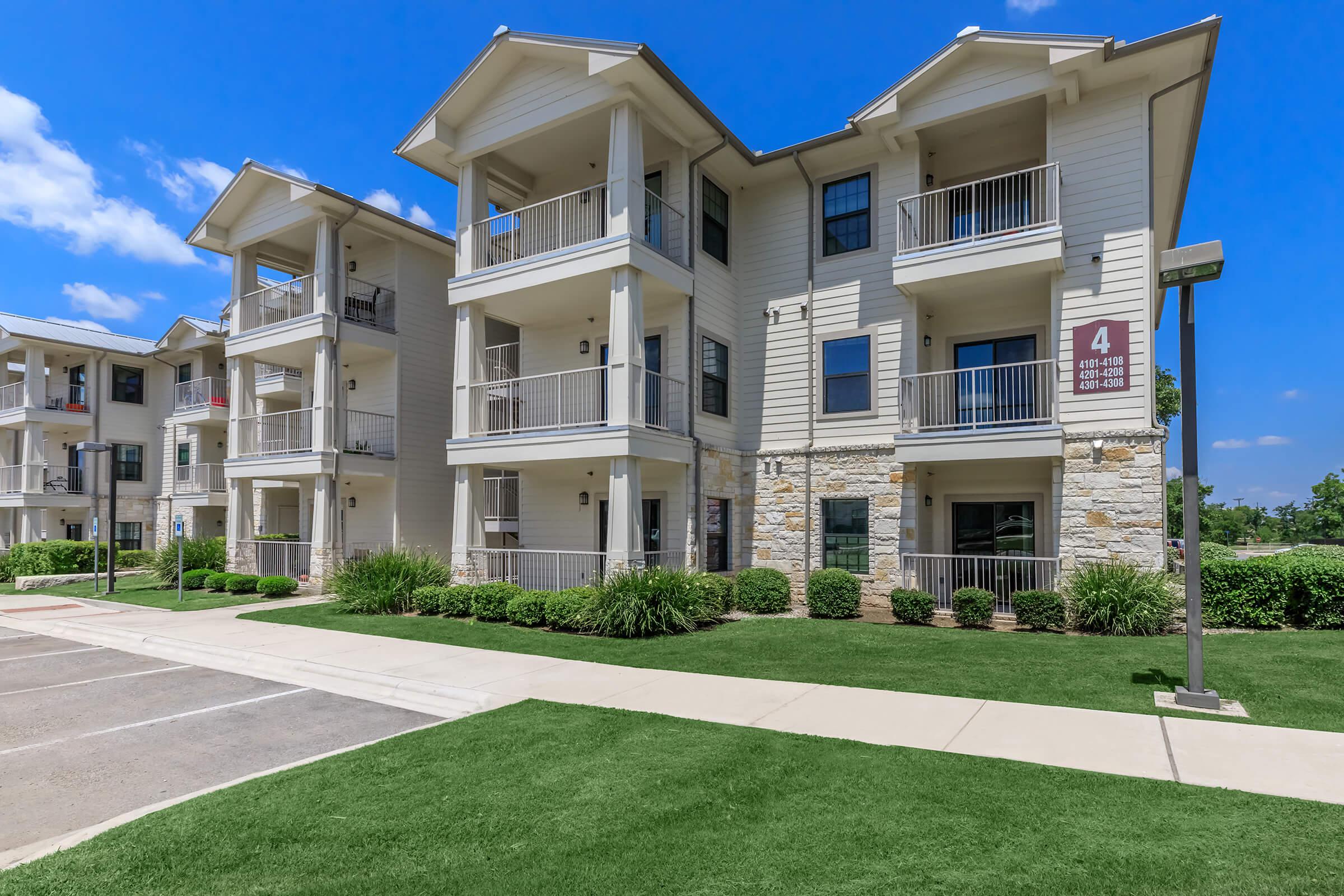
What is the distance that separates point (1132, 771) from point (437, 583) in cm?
→ 1300

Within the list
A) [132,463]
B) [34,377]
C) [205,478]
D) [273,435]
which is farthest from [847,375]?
[34,377]

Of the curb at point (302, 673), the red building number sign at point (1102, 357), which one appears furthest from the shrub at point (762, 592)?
the curb at point (302, 673)

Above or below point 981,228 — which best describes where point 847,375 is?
below

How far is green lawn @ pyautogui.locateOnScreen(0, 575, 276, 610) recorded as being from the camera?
55.2 ft

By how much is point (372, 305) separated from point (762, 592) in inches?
541

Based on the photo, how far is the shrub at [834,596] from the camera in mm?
13172

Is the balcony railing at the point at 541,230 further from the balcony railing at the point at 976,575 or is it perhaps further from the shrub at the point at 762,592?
the balcony railing at the point at 976,575

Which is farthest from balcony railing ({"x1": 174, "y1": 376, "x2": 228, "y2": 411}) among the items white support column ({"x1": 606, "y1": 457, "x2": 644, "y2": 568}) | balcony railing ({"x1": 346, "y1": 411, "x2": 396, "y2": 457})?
white support column ({"x1": 606, "y1": 457, "x2": 644, "y2": 568})

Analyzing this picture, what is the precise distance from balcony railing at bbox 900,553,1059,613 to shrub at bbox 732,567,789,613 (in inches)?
88.5

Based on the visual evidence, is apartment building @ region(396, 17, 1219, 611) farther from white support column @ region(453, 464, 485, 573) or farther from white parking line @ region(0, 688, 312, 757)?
white parking line @ region(0, 688, 312, 757)

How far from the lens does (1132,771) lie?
16.6 feet

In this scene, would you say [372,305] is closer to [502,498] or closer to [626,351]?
[502,498]

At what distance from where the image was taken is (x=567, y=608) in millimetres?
12250

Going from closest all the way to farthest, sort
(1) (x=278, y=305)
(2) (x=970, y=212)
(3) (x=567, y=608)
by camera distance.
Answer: (3) (x=567, y=608) → (2) (x=970, y=212) → (1) (x=278, y=305)
